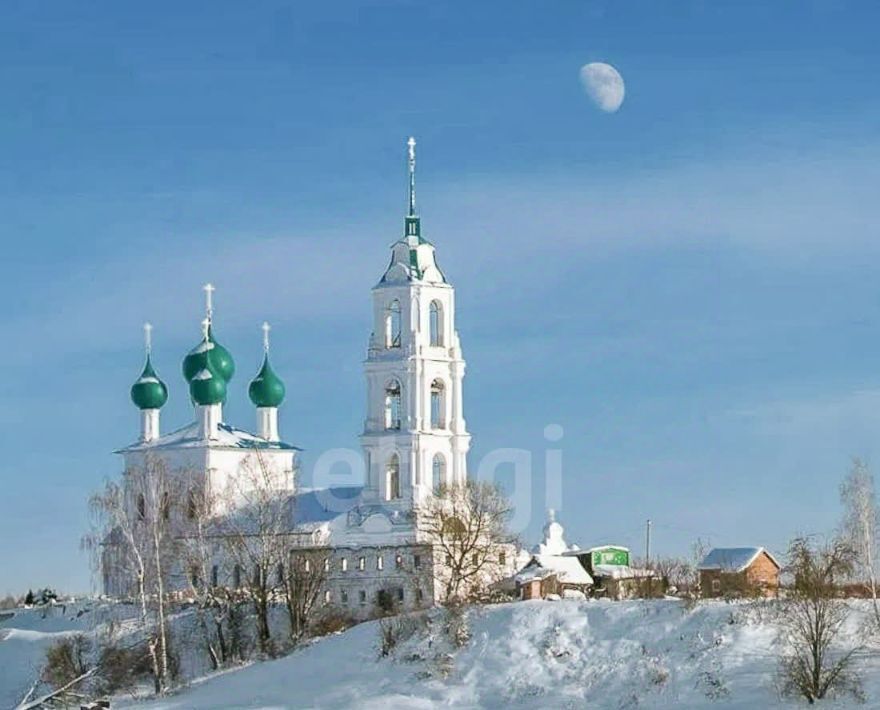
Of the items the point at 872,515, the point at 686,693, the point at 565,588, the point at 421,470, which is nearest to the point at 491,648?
the point at 686,693

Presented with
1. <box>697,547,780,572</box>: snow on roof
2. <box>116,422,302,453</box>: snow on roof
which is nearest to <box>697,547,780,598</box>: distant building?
<box>697,547,780,572</box>: snow on roof

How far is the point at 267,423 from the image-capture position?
203ft

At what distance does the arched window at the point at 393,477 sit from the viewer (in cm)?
5678

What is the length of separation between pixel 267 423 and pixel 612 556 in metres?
12.2

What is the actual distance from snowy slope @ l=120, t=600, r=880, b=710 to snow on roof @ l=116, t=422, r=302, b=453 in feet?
55.1

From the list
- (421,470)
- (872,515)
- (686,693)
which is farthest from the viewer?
(421,470)

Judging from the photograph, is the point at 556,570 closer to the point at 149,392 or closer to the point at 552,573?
the point at 552,573

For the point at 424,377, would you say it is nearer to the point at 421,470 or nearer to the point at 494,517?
the point at 421,470

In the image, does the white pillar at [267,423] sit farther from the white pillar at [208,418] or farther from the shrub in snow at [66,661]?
the shrub in snow at [66,661]

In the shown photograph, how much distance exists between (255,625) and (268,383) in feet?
46.8

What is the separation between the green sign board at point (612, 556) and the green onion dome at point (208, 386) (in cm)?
1225

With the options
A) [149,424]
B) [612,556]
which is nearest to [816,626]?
[612,556]

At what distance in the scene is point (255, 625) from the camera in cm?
4912

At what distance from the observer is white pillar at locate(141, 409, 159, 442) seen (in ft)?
202
